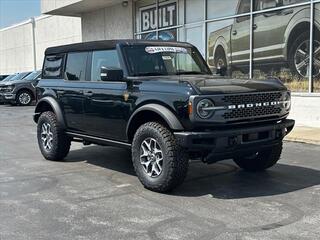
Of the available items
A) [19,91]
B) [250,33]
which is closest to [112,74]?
[250,33]

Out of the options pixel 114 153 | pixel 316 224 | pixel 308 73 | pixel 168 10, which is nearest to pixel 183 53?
pixel 114 153

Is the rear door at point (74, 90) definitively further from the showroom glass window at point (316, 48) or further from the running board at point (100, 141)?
the showroom glass window at point (316, 48)

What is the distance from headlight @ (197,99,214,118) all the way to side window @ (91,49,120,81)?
172 centimetres

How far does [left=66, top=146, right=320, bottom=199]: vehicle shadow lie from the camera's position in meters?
5.91

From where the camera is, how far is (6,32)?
43531 millimetres

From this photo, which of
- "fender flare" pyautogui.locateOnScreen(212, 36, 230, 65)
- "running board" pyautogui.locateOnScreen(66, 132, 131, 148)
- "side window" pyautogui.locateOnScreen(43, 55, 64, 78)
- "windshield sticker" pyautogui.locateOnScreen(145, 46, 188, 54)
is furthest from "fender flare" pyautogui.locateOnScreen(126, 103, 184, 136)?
"fender flare" pyautogui.locateOnScreen(212, 36, 230, 65)

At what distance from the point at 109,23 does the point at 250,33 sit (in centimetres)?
857

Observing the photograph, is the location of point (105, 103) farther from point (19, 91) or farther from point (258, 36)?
point (19, 91)

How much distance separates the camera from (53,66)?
826 cm

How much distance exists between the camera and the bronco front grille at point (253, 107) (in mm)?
5621

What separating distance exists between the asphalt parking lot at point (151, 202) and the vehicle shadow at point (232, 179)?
0.01 m

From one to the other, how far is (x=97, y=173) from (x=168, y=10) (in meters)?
11.2

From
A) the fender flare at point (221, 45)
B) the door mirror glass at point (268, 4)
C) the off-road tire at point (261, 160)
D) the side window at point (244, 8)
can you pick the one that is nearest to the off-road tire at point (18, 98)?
the fender flare at point (221, 45)

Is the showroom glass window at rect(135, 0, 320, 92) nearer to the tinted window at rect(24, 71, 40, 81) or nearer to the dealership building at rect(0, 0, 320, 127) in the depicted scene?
the dealership building at rect(0, 0, 320, 127)
